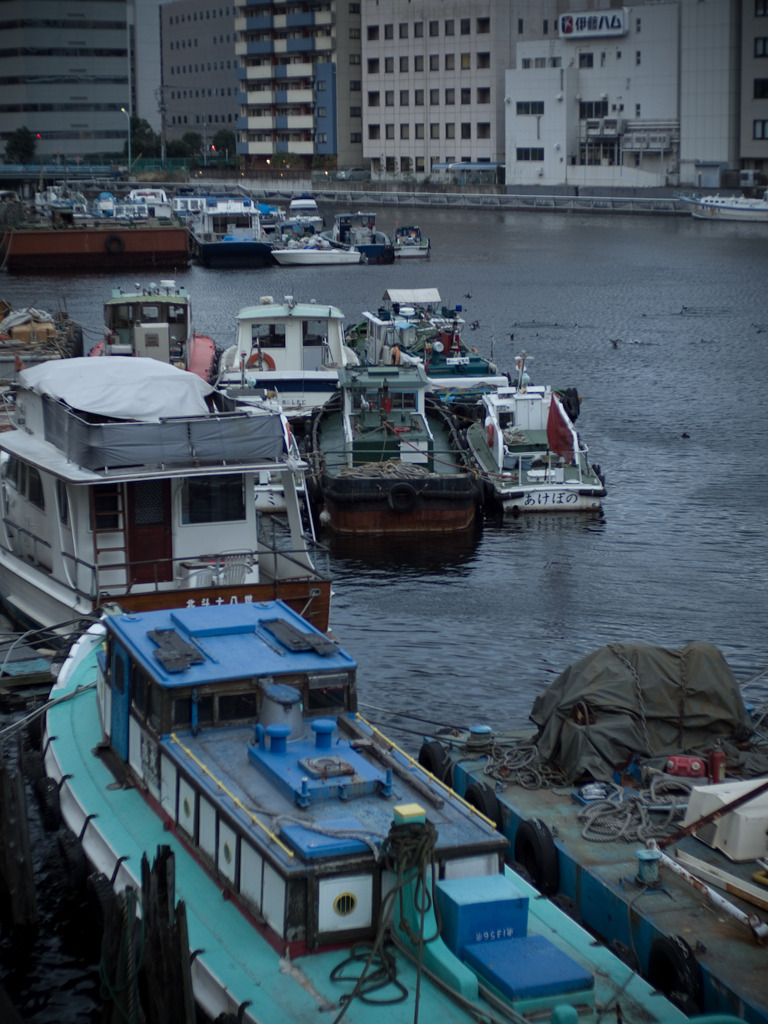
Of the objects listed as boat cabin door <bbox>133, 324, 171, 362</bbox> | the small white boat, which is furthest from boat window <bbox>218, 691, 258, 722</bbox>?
the small white boat

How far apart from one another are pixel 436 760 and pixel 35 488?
29.9ft

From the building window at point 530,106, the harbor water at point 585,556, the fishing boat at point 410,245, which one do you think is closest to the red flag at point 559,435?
the harbor water at point 585,556

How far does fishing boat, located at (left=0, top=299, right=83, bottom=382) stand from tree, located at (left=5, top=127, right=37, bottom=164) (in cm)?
13973

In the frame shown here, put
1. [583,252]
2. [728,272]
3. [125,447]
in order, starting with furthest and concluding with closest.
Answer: [583,252] < [728,272] < [125,447]

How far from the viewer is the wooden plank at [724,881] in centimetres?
1277

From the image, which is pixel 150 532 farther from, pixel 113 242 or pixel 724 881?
pixel 113 242

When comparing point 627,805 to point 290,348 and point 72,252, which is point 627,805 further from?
point 72,252

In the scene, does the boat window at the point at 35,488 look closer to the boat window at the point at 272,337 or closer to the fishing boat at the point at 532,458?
the fishing boat at the point at 532,458

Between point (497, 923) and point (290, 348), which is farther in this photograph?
point (290, 348)

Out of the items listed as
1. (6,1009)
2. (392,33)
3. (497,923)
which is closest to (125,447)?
(6,1009)

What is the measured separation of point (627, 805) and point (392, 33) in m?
150

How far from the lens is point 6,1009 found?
12750mm

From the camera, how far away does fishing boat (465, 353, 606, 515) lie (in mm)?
33781

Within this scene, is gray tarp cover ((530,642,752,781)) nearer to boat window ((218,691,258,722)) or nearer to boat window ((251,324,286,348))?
boat window ((218,691,258,722))
